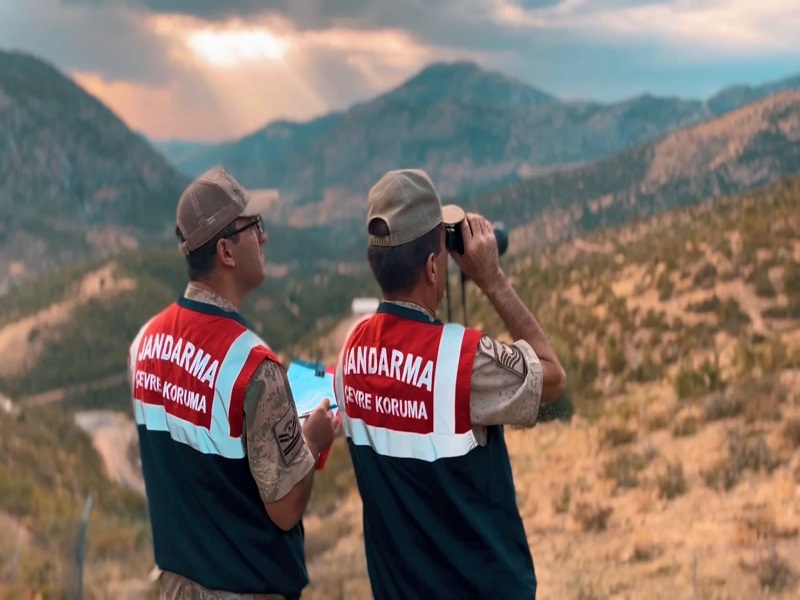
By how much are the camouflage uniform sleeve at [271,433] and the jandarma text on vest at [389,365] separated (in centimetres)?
31

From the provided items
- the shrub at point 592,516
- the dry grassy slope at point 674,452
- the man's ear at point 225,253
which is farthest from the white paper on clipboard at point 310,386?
the shrub at point 592,516

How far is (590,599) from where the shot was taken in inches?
211

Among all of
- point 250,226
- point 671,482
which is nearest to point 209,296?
point 250,226

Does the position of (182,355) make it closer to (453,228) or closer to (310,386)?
(310,386)

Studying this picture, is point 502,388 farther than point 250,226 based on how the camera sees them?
No

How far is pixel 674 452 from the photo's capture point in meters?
9.06

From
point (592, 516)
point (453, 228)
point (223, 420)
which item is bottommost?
point (592, 516)

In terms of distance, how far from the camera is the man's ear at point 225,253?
3092 millimetres

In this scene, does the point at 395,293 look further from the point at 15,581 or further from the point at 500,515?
the point at 15,581

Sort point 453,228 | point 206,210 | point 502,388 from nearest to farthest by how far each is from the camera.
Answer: point 502,388 → point 453,228 → point 206,210

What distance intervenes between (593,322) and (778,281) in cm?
473

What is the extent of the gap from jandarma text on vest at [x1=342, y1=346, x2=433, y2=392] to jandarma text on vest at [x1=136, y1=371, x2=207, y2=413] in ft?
2.00

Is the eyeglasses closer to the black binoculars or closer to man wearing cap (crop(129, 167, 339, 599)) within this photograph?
man wearing cap (crop(129, 167, 339, 599))

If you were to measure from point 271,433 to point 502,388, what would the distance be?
2.99 ft
